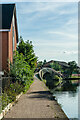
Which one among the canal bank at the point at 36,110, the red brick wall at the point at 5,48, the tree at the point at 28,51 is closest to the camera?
the canal bank at the point at 36,110

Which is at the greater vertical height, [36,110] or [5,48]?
[5,48]

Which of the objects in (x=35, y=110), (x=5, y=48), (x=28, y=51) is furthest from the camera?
(x=28, y=51)

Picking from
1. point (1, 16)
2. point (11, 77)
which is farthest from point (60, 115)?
point (1, 16)

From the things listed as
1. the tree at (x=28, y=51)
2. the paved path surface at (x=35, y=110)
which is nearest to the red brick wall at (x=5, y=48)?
the paved path surface at (x=35, y=110)

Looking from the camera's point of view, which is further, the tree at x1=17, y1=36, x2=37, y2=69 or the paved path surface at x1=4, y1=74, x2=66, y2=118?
the tree at x1=17, y1=36, x2=37, y2=69

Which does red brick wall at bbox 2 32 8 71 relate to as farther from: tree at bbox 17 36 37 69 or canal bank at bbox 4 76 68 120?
tree at bbox 17 36 37 69

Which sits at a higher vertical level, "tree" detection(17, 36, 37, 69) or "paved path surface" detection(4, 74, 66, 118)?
"tree" detection(17, 36, 37, 69)

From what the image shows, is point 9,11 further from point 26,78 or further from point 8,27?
point 26,78

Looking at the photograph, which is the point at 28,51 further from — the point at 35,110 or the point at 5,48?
the point at 35,110

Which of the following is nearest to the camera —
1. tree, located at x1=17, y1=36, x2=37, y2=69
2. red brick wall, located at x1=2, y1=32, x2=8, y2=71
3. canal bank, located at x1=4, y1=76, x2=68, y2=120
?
canal bank, located at x1=4, y1=76, x2=68, y2=120

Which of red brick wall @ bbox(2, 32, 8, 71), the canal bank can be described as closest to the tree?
red brick wall @ bbox(2, 32, 8, 71)

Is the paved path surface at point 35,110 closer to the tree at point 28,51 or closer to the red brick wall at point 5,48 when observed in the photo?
the red brick wall at point 5,48

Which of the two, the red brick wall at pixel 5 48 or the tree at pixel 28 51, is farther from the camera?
the tree at pixel 28 51

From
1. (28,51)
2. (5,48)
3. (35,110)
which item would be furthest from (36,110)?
(28,51)
